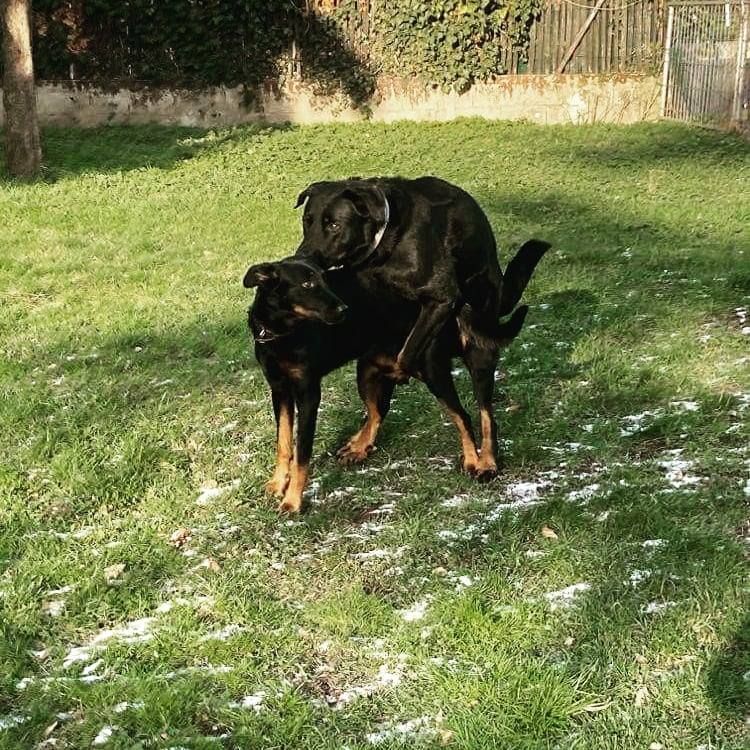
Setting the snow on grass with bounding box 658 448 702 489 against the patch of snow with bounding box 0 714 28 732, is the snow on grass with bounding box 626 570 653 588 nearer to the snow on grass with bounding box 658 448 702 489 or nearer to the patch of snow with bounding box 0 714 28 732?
the snow on grass with bounding box 658 448 702 489

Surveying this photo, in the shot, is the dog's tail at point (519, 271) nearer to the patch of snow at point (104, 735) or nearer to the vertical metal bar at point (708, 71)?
the patch of snow at point (104, 735)

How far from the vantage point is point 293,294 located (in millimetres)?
3760

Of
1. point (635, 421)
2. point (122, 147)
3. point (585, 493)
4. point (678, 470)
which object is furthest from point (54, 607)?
point (122, 147)

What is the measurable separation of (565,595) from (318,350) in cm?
149

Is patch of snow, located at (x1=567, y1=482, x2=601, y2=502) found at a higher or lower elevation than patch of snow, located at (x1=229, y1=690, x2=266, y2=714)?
higher

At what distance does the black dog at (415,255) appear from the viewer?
4.00 m

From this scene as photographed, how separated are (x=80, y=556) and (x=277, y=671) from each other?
114 cm

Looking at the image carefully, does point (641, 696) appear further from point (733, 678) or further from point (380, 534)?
point (380, 534)

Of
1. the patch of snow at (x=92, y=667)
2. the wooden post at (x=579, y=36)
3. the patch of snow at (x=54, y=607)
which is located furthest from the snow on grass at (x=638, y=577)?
the wooden post at (x=579, y=36)

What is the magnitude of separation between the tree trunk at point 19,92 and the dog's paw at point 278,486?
864cm

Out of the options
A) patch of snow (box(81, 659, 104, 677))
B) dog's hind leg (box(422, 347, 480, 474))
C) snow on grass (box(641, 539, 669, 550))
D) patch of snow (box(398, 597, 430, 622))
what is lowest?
patch of snow (box(81, 659, 104, 677))

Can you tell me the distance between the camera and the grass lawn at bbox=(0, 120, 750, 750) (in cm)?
268

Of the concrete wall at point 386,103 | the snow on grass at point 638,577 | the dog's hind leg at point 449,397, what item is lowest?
the snow on grass at point 638,577

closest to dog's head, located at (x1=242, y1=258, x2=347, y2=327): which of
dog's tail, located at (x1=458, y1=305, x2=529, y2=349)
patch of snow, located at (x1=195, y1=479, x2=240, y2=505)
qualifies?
dog's tail, located at (x1=458, y1=305, x2=529, y2=349)
